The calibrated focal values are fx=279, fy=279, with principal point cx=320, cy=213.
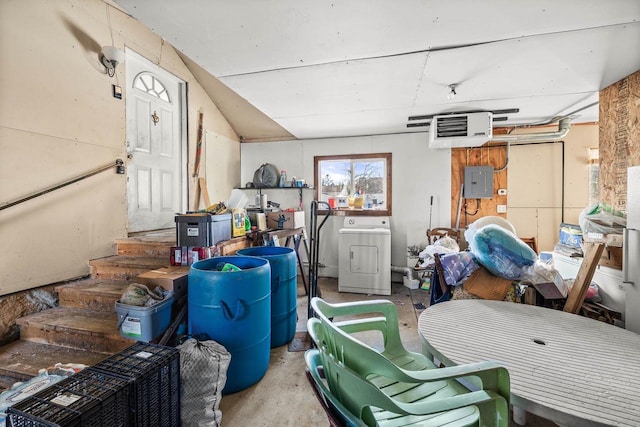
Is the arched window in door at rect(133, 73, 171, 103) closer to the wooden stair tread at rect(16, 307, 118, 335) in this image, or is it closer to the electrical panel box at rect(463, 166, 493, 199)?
the wooden stair tread at rect(16, 307, 118, 335)

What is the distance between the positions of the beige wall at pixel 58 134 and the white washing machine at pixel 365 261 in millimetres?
2694

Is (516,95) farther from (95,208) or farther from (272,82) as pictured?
(95,208)

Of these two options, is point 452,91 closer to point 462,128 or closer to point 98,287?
point 462,128

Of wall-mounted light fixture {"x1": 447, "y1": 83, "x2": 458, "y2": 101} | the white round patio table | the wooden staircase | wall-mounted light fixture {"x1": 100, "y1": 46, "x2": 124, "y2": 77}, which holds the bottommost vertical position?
the wooden staircase

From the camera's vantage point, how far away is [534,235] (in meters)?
4.12

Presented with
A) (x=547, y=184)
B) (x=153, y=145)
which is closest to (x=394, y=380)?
(x=153, y=145)

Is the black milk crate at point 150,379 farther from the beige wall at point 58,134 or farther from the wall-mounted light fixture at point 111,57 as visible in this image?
the wall-mounted light fixture at point 111,57

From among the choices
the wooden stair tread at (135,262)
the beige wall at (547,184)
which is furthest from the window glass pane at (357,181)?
the wooden stair tread at (135,262)

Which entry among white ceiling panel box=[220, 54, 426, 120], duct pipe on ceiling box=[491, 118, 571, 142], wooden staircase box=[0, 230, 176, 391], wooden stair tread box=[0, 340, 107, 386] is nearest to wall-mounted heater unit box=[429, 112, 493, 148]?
duct pipe on ceiling box=[491, 118, 571, 142]

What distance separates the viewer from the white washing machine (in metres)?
3.80

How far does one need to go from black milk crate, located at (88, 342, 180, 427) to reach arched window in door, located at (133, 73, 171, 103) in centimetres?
302

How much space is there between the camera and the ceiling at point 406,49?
1.56 metres

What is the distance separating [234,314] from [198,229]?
0.90 m

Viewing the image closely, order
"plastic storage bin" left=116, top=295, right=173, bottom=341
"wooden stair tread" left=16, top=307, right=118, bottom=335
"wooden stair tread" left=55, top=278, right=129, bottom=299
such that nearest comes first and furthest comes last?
1. "plastic storage bin" left=116, top=295, right=173, bottom=341
2. "wooden stair tread" left=16, top=307, right=118, bottom=335
3. "wooden stair tread" left=55, top=278, right=129, bottom=299
